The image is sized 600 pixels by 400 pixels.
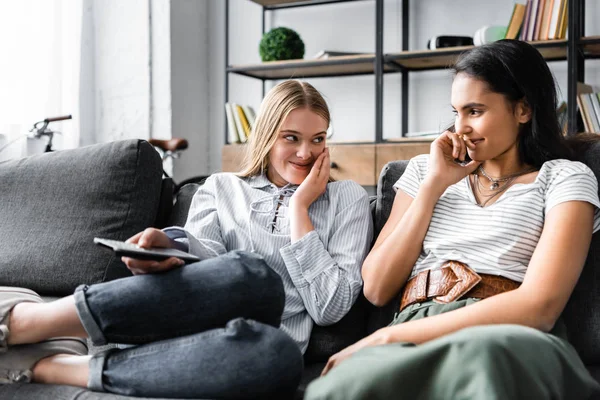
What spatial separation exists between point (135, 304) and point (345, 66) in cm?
255

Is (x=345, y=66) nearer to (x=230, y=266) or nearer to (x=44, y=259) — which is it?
(x=44, y=259)

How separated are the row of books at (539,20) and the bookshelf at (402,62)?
4cm

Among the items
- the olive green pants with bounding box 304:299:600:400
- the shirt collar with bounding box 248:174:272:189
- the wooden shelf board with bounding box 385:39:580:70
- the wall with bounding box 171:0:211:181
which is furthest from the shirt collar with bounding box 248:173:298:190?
the wall with bounding box 171:0:211:181

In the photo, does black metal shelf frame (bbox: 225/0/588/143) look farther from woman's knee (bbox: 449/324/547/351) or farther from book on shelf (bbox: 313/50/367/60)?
woman's knee (bbox: 449/324/547/351)

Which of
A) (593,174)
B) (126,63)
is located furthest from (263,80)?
(593,174)

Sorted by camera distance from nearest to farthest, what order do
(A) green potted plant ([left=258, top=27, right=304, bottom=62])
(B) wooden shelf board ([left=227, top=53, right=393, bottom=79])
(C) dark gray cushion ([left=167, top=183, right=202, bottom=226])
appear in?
(C) dark gray cushion ([left=167, top=183, right=202, bottom=226])
(B) wooden shelf board ([left=227, top=53, right=393, bottom=79])
(A) green potted plant ([left=258, top=27, right=304, bottom=62])

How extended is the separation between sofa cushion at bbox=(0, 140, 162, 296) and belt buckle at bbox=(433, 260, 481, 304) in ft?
2.58

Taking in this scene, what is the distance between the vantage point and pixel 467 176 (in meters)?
1.51

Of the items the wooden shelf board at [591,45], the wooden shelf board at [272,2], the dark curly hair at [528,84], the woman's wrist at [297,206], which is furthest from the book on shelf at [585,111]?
the woman's wrist at [297,206]

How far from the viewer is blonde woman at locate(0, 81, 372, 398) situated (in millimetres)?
1127

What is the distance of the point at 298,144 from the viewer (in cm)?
164

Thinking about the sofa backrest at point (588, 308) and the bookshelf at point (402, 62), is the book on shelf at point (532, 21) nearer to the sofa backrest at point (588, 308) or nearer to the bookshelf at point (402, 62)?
the bookshelf at point (402, 62)

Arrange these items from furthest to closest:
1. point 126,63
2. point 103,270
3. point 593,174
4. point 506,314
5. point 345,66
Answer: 1. point 126,63
2. point 345,66
3. point 103,270
4. point 593,174
5. point 506,314

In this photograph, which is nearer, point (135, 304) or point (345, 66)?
point (135, 304)
